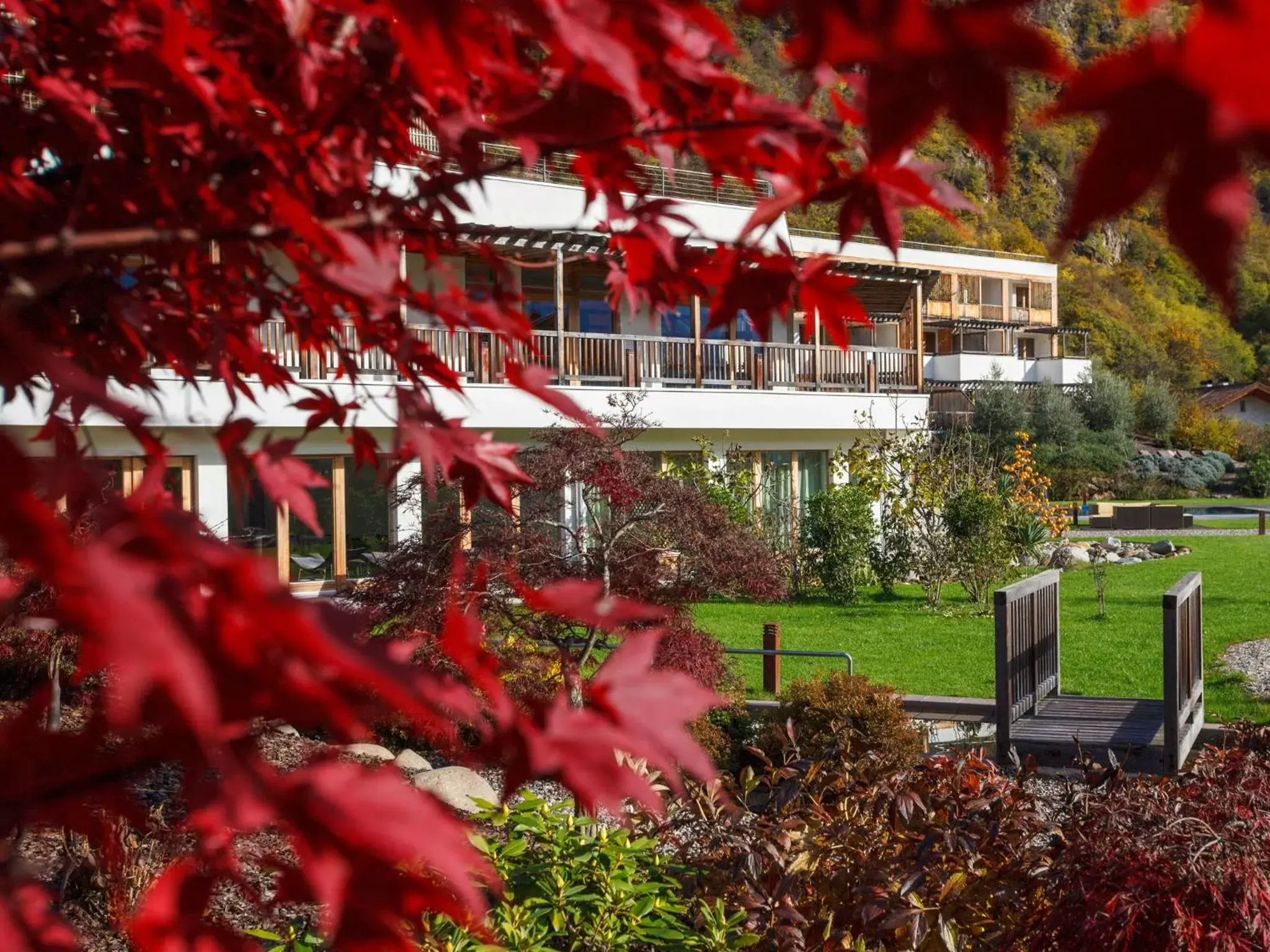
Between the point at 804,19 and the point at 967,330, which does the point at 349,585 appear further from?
the point at 967,330

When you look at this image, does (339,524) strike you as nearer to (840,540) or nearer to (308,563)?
(308,563)

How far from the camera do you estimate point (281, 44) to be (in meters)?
1.40

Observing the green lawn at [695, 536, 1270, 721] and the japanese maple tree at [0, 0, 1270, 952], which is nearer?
the japanese maple tree at [0, 0, 1270, 952]

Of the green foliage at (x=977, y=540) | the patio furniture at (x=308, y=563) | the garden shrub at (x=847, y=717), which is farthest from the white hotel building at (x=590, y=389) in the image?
the garden shrub at (x=847, y=717)

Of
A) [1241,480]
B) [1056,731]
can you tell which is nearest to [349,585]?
[1056,731]

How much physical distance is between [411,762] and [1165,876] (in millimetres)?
5376

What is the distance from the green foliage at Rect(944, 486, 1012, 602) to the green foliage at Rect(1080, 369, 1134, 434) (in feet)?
101

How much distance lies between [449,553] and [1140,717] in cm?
478

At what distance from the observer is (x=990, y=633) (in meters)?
13.1

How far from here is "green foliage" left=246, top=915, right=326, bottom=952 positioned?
10.5 ft

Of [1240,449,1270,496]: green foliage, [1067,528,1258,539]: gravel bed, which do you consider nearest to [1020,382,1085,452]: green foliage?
[1240,449,1270,496]: green foliage

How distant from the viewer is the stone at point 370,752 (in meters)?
6.88

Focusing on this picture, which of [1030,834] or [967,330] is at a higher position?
[967,330]

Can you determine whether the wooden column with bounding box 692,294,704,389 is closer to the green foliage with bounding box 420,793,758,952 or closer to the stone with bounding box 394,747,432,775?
the stone with bounding box 394,747,432,775
